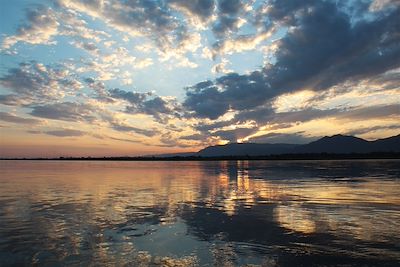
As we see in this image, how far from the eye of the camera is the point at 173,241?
13.6 meters

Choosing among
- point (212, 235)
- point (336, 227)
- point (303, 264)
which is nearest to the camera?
point (303, 264)

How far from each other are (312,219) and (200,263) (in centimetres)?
875

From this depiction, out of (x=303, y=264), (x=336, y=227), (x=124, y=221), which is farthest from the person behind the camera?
(x=124, y=221)

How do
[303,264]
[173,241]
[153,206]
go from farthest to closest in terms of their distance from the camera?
[153,206], [173,241], [303,264]

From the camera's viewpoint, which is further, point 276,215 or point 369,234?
point 276,215

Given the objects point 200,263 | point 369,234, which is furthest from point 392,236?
point 200,263

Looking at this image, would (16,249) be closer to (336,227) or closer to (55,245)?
(55,245)

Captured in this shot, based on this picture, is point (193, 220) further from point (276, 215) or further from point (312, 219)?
point (312, 219)

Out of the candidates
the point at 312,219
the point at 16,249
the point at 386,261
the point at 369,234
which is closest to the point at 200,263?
the point at 386,261

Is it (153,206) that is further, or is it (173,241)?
(153,206)

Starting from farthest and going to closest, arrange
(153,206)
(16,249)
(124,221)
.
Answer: (153,206) → (124,221) → (16,249)

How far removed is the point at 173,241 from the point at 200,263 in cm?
302

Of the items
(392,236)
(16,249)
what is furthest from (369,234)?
(16,249)

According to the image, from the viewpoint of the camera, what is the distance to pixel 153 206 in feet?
73.8
